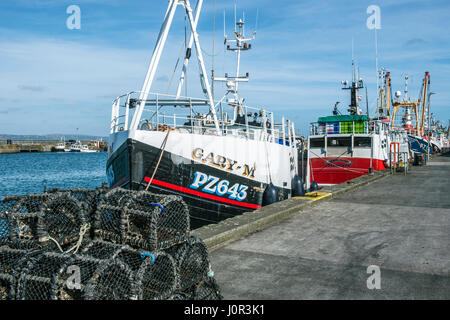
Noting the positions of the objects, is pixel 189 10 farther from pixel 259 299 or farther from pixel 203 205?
pixel 259 299

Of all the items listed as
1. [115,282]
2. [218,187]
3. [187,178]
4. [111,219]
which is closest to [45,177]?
[218,187]

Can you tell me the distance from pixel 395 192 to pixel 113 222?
11908 mm

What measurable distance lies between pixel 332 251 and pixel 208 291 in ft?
9.20

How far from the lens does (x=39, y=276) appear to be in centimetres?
369

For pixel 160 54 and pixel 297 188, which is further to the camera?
pixel 297 188

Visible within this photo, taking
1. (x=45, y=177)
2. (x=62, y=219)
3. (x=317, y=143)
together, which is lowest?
(x=45, y=177)

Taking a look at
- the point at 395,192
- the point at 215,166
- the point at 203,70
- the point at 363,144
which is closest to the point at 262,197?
the point at 215,166

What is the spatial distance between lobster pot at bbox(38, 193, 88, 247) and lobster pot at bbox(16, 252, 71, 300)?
682 millimetres

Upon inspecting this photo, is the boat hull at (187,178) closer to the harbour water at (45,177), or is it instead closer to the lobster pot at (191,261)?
the harbour water at (45,177)

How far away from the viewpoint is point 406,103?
2135 inches

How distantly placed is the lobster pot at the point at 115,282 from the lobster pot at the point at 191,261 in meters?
0.75

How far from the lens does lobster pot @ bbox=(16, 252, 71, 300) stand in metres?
3.54

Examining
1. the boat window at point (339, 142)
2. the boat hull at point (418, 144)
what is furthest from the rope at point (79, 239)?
the boat hull at point (418, 144)

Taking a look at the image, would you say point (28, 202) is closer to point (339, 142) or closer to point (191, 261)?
point (191, 261)
